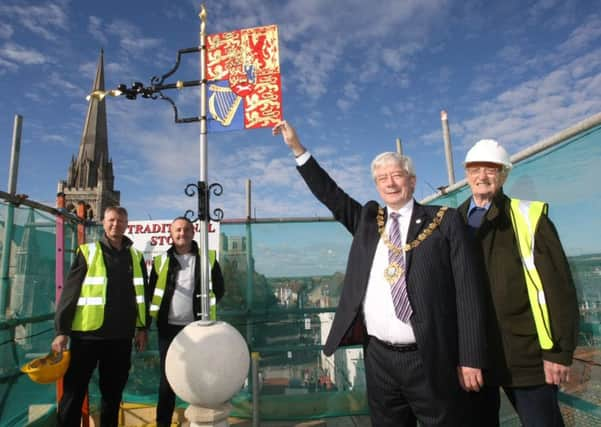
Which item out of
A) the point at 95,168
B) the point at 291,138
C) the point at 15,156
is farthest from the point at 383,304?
the point at 95,168

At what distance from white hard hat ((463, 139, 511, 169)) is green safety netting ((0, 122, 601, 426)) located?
1.82 feet

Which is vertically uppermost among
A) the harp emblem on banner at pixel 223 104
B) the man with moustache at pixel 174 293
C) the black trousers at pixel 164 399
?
the harp emblem on banner at pixel 223 104

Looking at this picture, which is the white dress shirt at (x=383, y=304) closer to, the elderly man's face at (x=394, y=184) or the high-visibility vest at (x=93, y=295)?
the elderly man's face at (x=394, y=184)

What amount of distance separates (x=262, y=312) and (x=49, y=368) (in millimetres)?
2197

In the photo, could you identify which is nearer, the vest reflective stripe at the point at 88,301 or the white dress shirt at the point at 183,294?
the vest reflective stripe at the point at 88,301

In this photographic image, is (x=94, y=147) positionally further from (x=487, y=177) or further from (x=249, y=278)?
(x=487, y=177)

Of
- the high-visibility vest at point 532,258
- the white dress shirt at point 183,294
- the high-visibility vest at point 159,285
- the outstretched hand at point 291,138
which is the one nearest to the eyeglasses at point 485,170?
the high-visibility vest at point 532,258

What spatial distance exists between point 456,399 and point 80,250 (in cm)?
301

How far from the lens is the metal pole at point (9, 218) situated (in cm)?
287

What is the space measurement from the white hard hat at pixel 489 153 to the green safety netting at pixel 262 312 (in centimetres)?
55

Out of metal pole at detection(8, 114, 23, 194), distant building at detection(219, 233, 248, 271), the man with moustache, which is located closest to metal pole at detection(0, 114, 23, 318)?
metal pole at detection(8, 114, 23, 194)

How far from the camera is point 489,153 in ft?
6.50

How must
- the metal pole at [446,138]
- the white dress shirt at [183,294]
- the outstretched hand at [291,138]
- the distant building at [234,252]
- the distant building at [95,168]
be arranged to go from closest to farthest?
the outstretched hand at [291,138], the white dress shirt at [183,294], the metal pole at [446,138], the distant building at [234,252], the distant building at [95,168]

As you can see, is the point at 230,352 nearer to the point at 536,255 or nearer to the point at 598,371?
the point at 536,255
